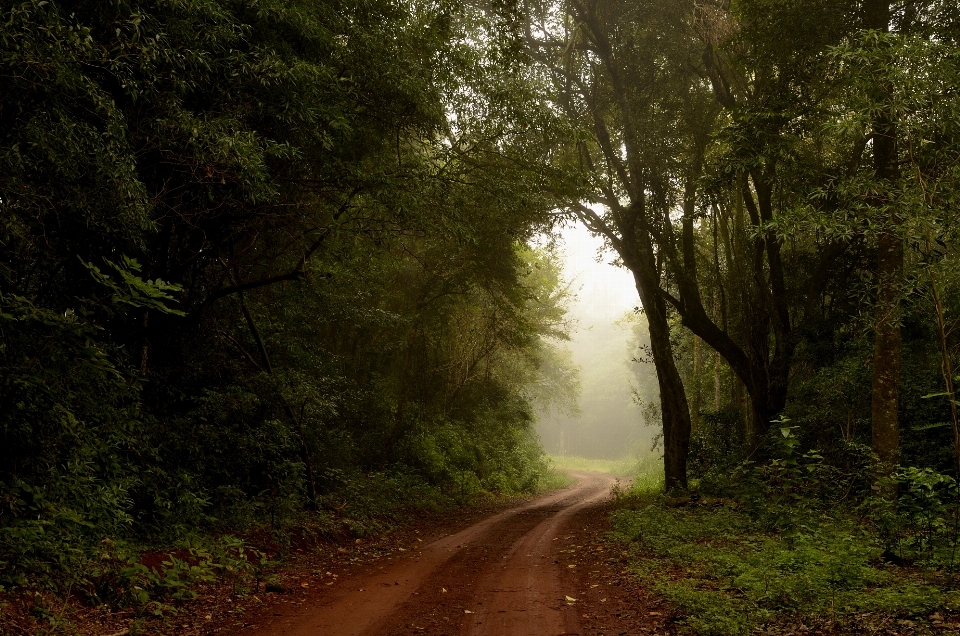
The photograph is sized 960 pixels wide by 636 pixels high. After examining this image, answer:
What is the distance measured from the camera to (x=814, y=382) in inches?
485

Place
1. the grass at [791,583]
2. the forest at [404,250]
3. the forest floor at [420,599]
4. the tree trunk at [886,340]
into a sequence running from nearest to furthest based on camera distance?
1. the grass at [791,583]
2. the forest floor at [420,599]
3. the forest at [404,250]
4. the tree trunk at [886,340]

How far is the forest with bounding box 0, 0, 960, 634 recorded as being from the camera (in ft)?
18.3

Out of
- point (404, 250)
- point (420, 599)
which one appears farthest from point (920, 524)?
point (404, 250)

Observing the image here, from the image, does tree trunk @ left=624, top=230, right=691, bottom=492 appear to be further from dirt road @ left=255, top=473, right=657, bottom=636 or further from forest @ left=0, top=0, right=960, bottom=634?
dirt road @ left=255, top=473, right=657, bottom=636

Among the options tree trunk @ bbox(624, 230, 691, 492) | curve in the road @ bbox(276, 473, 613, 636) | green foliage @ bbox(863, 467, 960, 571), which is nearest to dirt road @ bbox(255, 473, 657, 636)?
curve in the road @ bbox(276, 473, 613, 636)

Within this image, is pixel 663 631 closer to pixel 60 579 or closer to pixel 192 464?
pixel 60 579

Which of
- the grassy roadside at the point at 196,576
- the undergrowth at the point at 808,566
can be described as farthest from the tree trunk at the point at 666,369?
the grassy roadside at the point at 196,576

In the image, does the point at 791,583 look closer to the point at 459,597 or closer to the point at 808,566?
the point at 808,566

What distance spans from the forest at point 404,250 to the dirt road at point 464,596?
131 centimetres

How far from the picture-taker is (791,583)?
5555 millimetres

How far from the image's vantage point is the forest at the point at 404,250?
558 cm

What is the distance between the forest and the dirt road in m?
1.31

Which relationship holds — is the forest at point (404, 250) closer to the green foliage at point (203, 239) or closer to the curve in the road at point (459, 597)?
the green foliage at point (203, 239)

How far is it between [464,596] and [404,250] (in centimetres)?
612
